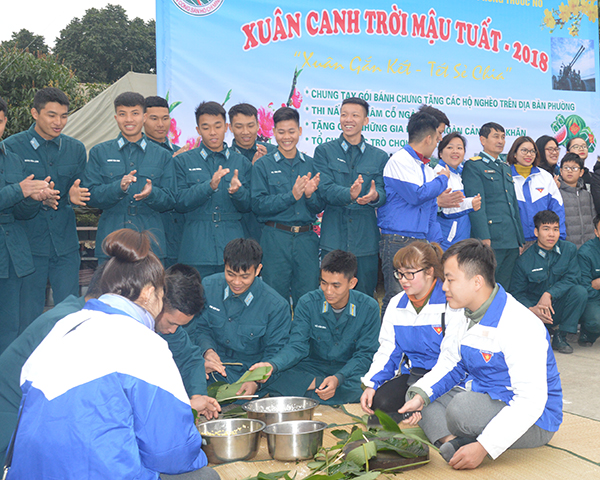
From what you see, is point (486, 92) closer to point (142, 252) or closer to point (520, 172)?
point (520, 172)

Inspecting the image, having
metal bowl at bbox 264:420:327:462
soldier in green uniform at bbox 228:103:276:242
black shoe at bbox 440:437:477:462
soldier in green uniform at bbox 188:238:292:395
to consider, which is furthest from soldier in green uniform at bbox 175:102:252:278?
black shoe at bbox 440:437:477:462

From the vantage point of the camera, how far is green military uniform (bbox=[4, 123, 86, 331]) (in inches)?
169

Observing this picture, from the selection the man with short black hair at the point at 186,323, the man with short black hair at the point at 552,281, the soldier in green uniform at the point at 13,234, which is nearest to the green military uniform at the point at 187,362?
the man with short black hair at the point at 186,323

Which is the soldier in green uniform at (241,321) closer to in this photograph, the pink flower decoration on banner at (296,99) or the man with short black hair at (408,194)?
the man with short black hair at (408,194)

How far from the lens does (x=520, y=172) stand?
223 inches

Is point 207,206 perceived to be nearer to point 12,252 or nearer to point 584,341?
point 12,252

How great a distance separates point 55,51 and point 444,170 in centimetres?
2812

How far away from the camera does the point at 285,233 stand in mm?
4535

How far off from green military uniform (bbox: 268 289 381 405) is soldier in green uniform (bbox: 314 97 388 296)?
0.72m

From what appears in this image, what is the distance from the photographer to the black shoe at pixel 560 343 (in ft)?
17.2

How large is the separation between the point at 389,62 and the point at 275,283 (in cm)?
321

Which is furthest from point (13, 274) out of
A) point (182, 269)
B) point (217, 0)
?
point (217, 0)

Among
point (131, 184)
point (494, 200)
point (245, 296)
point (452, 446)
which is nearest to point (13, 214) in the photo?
point (131, 184)

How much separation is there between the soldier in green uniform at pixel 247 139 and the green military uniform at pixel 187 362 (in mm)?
1810
